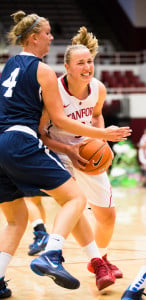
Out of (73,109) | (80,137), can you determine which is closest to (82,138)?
(80,137)

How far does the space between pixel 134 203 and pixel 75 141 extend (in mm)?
5927

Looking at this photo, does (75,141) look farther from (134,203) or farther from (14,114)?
(134,203)

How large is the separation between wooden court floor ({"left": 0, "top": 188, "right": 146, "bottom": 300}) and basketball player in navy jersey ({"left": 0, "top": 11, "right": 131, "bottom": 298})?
634 mm

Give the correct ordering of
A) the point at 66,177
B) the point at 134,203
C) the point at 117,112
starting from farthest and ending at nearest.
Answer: the point at 117,112 < the point at 134,203 < the point at 66,177

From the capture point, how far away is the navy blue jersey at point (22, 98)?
3.62 meters

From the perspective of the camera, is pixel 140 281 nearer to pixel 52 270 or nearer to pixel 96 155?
pixel 52 270

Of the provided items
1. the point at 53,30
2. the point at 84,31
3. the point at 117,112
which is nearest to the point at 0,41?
the point at 53,30

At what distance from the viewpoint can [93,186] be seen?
4.22 m

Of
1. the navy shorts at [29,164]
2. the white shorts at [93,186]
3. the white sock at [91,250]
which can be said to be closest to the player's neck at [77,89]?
the white shorts at [93,186]

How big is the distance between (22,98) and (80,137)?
72 centimetres

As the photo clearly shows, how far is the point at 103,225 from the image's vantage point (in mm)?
4375

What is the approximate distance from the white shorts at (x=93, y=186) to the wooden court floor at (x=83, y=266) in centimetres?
59

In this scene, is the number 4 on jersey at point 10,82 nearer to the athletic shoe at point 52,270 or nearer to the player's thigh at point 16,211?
the player's thigh at point 16,211

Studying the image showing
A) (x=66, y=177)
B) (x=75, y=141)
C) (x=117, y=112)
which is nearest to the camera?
(x=66, y=177)
